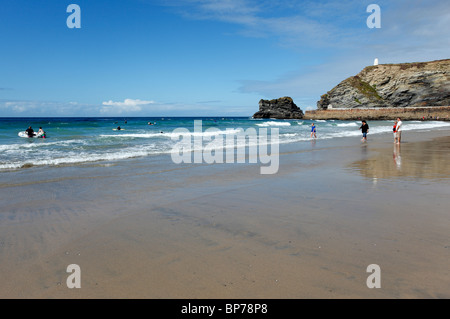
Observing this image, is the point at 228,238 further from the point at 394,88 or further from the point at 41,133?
the point at 394,88

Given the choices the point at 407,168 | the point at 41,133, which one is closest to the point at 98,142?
the point at 41,133

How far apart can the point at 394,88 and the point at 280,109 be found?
145 feet

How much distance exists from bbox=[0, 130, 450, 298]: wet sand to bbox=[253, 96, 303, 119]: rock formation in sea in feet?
387

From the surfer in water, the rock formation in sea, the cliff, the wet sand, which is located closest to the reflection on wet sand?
the wet sand

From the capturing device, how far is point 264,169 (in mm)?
10117

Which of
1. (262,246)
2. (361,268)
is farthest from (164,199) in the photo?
(361,268)

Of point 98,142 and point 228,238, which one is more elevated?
point 98,142

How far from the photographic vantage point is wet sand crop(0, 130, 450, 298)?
2889 mm

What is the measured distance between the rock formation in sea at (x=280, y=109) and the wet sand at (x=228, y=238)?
117990 millimetres

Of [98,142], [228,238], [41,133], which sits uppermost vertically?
[41,133]

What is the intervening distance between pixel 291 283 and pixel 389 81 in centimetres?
10849

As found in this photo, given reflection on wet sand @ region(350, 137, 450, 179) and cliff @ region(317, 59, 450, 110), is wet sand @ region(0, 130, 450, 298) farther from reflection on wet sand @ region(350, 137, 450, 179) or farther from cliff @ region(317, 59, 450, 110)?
cliff @ region(317, 59, 450, 110)

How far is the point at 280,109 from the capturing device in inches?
4919

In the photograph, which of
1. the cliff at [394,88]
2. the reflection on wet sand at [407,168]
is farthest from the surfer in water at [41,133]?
the cliff at [394,88]
